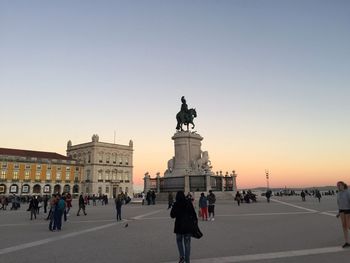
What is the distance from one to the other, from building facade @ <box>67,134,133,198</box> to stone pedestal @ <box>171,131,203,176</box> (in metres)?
59.5

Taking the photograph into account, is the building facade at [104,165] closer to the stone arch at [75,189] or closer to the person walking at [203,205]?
the stone arch at [75,189]

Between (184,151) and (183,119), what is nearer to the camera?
(184,151)

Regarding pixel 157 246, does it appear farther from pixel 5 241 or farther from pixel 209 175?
pixel 209 175

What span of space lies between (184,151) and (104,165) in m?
63.1

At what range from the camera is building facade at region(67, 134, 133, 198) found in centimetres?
9325

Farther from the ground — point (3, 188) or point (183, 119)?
point (183, 119)

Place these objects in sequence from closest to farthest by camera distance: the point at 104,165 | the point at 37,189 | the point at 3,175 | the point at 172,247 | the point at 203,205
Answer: the point at 172,247 < the point at 203,205 < the point at 3,175 < the point at 37,189 < the point at 104,165

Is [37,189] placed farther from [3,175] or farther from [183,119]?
[183,119]

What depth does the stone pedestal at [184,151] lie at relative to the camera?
37.1 meters

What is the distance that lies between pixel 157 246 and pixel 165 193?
90.5 feet

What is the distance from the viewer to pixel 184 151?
123 feet

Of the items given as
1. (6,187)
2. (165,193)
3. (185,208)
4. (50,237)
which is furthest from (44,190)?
(185,208)

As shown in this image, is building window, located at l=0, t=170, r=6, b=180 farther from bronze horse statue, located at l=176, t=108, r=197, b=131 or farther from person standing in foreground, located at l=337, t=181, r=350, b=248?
person standing in foreground, located at l=337, t=181, r=350, b=248

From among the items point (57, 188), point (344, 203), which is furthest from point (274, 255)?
point (57, 188)
